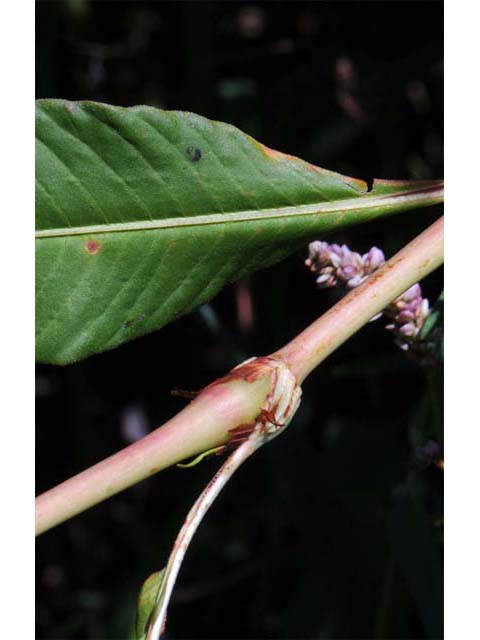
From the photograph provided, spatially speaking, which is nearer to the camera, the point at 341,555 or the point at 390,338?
the point at 341,555

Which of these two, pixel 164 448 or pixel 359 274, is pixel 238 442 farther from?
pixel 359 274

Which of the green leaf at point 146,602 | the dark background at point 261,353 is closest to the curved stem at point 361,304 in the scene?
the green leaf at point 146,602

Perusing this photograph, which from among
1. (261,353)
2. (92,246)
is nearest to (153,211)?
(92,246)

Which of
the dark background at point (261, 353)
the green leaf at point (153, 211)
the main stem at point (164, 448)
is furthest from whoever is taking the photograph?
the dark background at point (261, 353)

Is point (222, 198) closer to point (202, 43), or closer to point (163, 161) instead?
point (163, 161)

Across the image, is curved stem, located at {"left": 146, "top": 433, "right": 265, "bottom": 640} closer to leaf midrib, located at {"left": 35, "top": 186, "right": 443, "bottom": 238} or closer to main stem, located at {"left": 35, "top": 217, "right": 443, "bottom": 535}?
main stem, located at {"left": 35, "top": 217, "right": 443, "bottom": 535}

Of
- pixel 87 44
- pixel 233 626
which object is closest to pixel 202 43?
pixel 87 44

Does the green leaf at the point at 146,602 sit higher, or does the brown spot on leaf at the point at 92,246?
the brown spot on leaf at the point at 92,246

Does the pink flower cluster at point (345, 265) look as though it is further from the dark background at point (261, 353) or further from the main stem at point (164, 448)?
the dark background at point (261, 353)
